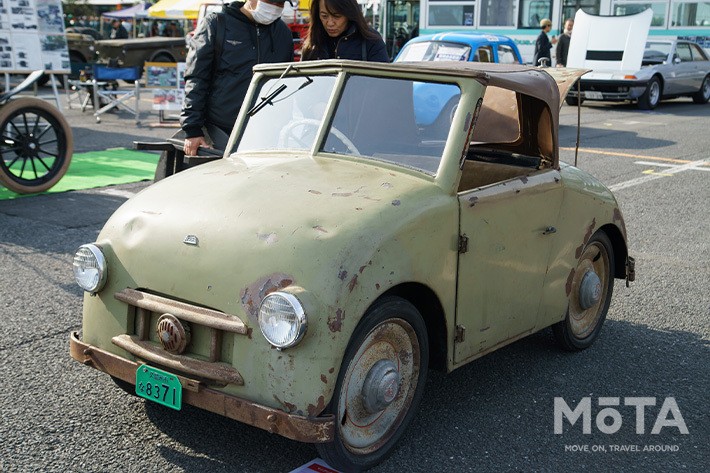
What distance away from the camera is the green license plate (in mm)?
3295

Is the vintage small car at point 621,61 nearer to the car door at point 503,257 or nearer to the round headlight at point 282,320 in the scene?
the car door at point 503,257

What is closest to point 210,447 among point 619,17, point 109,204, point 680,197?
point 109,204

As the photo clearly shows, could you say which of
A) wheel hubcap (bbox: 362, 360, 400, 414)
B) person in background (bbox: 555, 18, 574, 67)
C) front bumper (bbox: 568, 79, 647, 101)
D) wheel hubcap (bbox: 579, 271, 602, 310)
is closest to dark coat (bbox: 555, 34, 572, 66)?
person in background (bbox: 555, 18, 574, 67)

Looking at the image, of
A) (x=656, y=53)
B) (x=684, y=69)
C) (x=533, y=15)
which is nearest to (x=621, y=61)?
(x=656, y=53)

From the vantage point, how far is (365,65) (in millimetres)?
4133

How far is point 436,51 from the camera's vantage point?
13680 mm

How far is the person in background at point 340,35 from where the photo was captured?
549cm

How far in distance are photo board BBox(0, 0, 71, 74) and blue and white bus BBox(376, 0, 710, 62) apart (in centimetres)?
1177

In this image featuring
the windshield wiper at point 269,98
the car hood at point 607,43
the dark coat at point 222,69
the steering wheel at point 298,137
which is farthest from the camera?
the car hood at point 607,43

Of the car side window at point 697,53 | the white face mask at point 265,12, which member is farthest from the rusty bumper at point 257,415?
the car side window at point 697,53

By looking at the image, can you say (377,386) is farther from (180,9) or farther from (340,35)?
(180,9)

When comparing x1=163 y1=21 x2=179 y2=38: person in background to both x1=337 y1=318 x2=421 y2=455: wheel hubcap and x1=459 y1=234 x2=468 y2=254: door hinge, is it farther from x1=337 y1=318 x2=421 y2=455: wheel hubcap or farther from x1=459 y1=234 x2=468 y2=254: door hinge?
x1=337 y1=318 x2=421 y2=455: wheel hubcap

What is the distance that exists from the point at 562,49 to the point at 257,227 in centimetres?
1832

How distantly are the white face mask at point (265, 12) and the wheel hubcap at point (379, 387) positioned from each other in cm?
312
